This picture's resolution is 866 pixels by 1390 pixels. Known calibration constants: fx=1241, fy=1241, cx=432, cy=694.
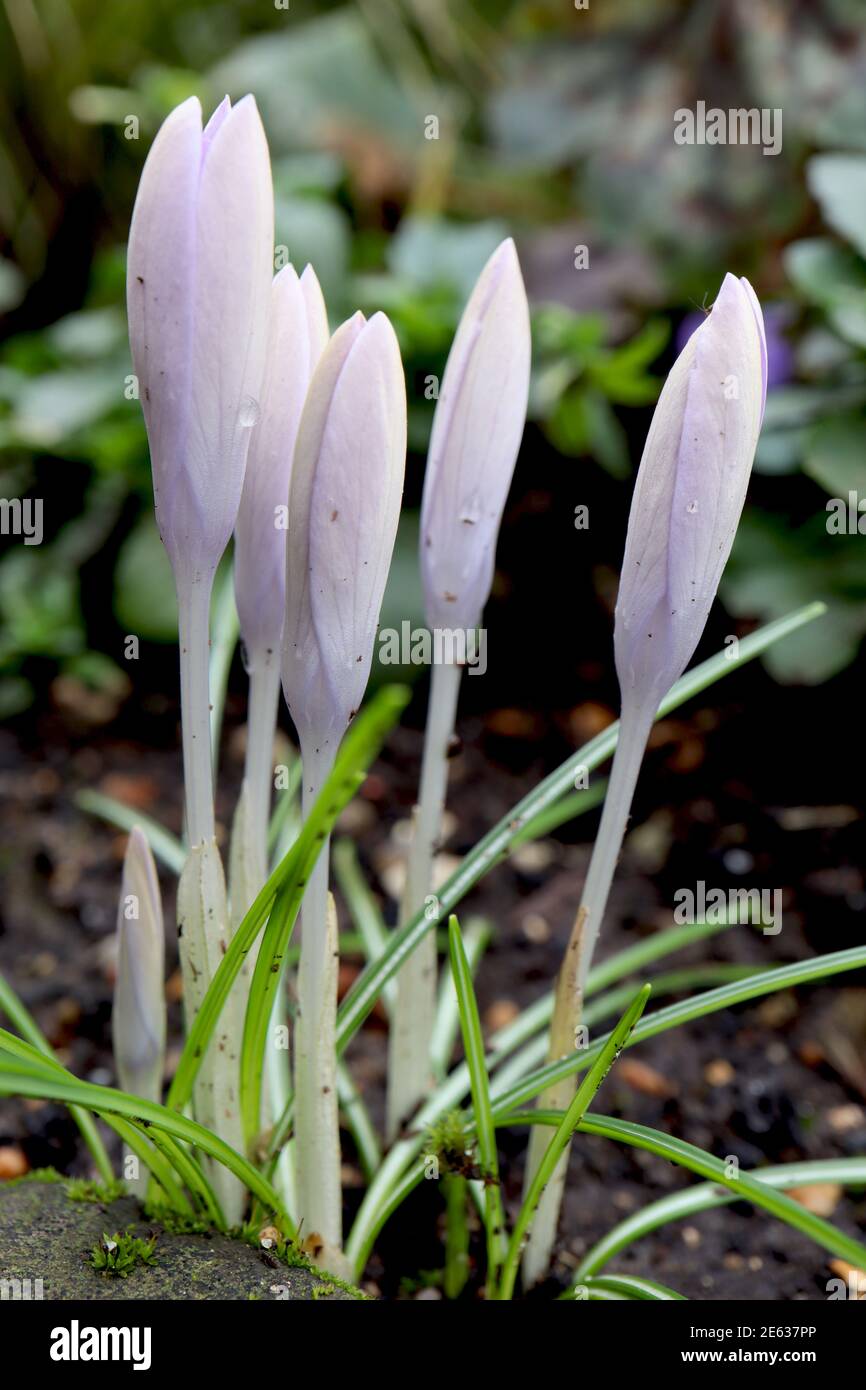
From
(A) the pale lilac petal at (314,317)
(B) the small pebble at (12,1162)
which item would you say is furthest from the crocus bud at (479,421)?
(B) the small pebble at (12,1162)

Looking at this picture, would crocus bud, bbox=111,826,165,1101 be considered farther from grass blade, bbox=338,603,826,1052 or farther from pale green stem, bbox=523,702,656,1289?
pale green stem, bbox=523,702,656,1289

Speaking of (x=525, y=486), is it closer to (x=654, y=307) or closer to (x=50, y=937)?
(x=654, y=307)

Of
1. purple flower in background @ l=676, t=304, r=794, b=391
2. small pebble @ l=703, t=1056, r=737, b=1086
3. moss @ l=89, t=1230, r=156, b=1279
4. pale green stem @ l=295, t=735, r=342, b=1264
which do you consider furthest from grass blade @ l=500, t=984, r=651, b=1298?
purple flower in background @ l=676, t=304, r=794, b=391

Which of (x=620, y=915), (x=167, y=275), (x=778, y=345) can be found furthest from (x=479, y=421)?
(x=778, y=345)

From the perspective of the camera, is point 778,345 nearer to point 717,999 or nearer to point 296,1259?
point 717,999

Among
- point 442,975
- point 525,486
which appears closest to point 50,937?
point 442,975
